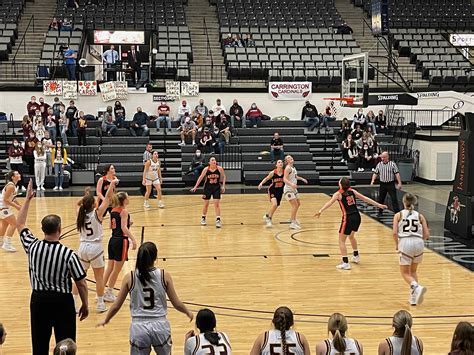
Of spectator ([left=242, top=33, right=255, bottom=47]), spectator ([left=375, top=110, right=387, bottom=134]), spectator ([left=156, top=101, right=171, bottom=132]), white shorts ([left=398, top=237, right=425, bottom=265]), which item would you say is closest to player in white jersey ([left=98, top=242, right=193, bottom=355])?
white shorts ([left=398, top=237, right=425, bottom=265])

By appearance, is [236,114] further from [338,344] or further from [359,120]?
[338,344]

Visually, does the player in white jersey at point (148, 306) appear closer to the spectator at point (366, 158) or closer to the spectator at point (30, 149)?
the spectator at point (30, 149)

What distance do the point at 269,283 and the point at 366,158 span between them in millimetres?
14467

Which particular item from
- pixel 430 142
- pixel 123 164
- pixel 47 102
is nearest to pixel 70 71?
pixel 47 102

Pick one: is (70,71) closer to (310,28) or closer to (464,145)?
(310,28)

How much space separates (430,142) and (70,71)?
14.0 meters

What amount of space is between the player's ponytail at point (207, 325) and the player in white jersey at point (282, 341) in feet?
1.21

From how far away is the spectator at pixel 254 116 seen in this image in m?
27.6

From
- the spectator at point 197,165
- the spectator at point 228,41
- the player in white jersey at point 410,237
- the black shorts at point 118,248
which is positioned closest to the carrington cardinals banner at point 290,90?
the spectator at point 228,41

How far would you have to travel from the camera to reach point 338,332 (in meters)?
5.40

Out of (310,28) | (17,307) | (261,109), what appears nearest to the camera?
(17,307)

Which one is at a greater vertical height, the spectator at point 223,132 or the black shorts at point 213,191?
the spectator at point 223,132

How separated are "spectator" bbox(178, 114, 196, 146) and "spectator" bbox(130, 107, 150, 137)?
1.44m

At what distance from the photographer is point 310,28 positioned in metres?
33.1
